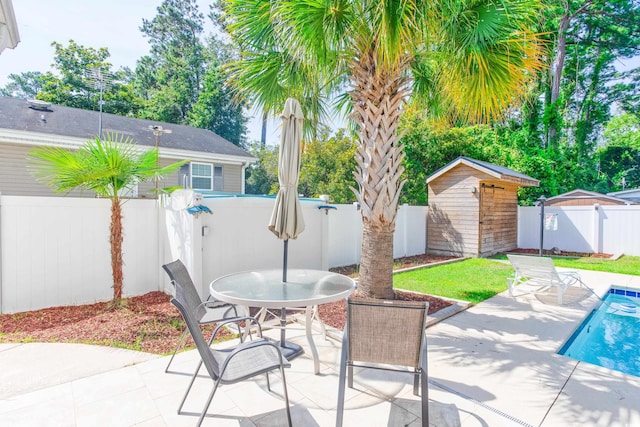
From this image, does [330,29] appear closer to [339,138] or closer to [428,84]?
[428,84]

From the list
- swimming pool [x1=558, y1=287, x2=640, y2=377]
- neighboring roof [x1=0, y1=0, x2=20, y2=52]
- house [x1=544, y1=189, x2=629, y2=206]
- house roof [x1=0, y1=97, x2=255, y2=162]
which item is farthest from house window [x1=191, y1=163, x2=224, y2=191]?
house [x1=544, y1=189, x2=629, y2=206]

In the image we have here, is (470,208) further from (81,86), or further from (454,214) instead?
(81,86)

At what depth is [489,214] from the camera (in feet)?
39.5

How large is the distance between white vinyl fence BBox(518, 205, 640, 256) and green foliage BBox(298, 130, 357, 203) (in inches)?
293

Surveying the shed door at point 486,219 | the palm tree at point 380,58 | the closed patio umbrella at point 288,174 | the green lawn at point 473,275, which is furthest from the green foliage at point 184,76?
the closed patio umbrella at point 288,174

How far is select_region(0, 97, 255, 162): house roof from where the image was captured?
1102cm

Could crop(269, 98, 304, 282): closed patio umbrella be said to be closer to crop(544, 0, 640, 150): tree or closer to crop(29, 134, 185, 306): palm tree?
crop(29, 134, 185, 306): palm tree

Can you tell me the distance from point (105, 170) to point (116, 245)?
124 centimetres

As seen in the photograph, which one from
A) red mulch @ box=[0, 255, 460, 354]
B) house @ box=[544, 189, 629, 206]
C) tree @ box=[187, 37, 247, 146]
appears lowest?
red mulch @ box=[0, 255, 460, 354]

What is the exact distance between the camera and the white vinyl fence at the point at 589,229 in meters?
11.7

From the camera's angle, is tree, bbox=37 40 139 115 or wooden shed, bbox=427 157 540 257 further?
tree, bbox=37 40 139 115

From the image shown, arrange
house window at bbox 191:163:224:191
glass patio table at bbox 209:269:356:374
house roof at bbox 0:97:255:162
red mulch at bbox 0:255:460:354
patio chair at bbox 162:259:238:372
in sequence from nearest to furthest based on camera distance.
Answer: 1. glass patio table at bbox 209:269:356:374
2. patio chair at bbox 162:259:238:372
3. red mulch at bbox 0:255:460:354
4. house roof at bbox 0:97:255:162
5. house window at bbox 191:163:224:191

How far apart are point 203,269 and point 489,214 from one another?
33.6ft

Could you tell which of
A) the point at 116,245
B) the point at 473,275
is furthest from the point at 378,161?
the point at 473,275
